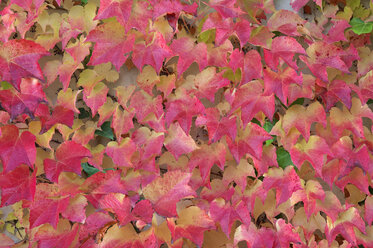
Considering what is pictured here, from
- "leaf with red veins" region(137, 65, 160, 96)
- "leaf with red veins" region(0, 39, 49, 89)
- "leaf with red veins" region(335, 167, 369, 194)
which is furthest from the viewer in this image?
"leaf with red veins" region(335, 167, 369, 194)

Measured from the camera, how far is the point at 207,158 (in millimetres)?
1124

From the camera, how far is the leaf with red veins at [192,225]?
1.09 m

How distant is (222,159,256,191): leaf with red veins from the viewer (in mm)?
1144

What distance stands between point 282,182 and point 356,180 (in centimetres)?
25

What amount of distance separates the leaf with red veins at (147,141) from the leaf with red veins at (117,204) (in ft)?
0.42

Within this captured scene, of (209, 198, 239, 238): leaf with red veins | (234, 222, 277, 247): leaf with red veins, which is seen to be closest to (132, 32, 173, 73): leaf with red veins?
(209, 198, 239, 238): leaf with red veins

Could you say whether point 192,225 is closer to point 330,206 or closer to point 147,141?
point 147,141

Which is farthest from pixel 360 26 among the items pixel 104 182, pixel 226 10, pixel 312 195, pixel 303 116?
pixel 104 182

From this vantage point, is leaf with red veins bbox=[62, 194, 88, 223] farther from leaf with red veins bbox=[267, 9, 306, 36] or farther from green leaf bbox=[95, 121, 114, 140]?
leaf with red veins bbox=[267, 9, 306, 36]

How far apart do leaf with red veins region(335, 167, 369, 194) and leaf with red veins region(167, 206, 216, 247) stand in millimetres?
430

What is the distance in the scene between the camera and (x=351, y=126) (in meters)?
1.18

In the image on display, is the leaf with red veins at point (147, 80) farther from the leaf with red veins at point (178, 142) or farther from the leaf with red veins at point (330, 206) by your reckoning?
the leaf with red veins at point (330, 206)

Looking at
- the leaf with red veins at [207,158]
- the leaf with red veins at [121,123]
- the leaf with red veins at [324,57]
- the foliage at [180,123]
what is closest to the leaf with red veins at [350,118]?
the foliage at [180,123]

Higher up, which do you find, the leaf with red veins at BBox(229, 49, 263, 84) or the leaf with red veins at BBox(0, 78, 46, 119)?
the leaf with red veins at BBox(229, 49, 263, 84)
